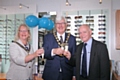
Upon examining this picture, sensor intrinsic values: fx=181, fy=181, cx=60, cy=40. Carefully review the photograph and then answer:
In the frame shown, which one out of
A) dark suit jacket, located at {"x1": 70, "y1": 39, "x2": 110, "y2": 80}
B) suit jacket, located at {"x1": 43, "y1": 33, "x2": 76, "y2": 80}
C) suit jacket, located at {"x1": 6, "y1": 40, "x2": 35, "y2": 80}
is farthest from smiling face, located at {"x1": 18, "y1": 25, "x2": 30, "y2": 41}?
dark suit jacket, located at {"x1": 70, "y1": 39, "x2": 110, "y2": 80}

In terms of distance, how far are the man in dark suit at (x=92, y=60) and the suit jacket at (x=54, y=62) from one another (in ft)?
0.55

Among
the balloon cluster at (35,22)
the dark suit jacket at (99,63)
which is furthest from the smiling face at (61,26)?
the balloon cluster at (35,22)

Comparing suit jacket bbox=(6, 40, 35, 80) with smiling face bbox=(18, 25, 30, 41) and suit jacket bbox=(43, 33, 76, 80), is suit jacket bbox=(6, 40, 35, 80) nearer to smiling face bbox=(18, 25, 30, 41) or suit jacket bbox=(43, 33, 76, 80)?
smiling face bbox=(18, 25, 30, 41)

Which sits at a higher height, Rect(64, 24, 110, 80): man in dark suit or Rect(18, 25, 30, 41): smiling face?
Rect(18, 25, 30, 41): smiling face

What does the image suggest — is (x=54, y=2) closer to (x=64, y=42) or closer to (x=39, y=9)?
(x=39, y=9)

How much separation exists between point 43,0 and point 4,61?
197 cm

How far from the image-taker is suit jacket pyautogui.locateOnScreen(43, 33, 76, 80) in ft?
9.37

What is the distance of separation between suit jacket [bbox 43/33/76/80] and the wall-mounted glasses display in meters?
1.54

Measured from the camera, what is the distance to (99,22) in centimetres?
430

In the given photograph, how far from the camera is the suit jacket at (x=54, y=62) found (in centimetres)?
286

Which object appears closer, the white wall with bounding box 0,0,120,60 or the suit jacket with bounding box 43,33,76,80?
the suit jacket with bounding box 43,33,76,80

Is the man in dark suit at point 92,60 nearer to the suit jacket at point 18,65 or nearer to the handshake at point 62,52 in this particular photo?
the handshake at point 62,52

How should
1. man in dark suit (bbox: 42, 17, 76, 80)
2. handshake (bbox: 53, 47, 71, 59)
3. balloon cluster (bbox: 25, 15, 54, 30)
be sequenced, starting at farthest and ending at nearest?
balloon cluster (bbox: 25, 15, 54, 30)
man in dark suit (bbox: 42, 17, 76, 80)
handshake (bbox: 53, 47, 71, 59)

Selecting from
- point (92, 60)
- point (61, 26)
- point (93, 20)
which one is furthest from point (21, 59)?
point (93, 20)
